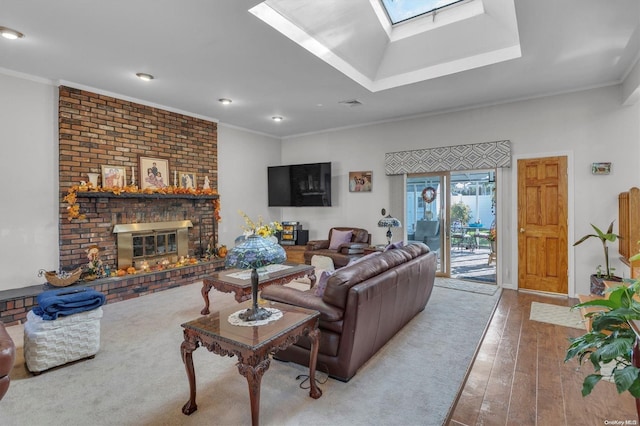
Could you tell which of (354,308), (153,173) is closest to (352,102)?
(153,173)

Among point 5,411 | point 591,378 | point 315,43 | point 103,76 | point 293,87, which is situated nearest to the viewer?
point 591,378

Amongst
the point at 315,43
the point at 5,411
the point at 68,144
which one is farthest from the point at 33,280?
the point at 315,43

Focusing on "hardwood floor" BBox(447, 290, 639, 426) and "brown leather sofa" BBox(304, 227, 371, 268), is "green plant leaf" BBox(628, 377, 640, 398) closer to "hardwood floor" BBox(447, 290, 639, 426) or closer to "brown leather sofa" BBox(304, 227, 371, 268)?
"hardwood floor" BBox(447, 290, 639, 426)

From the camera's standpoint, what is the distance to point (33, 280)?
13.3ft

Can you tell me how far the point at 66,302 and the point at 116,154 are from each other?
2.73 meters

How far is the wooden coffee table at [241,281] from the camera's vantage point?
3459 millimetres

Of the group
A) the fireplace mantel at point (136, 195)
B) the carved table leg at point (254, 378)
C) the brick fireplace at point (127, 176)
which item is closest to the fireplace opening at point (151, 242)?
the brick fireplace at point (127, 176)

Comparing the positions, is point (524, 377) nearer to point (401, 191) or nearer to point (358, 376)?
point (358, 376)

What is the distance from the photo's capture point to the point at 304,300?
8.29 feet

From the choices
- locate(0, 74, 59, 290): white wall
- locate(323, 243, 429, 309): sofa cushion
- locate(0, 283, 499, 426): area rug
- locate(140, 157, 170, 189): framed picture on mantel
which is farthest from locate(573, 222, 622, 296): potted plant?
locate(0, 74, 59, 290): white wall

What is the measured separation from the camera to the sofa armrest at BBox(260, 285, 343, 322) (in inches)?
92.2

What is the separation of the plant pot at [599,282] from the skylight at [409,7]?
3.73 meters

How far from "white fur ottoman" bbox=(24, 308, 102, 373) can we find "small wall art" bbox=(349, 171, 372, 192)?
482 centimetres

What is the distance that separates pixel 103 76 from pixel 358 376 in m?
4.47
